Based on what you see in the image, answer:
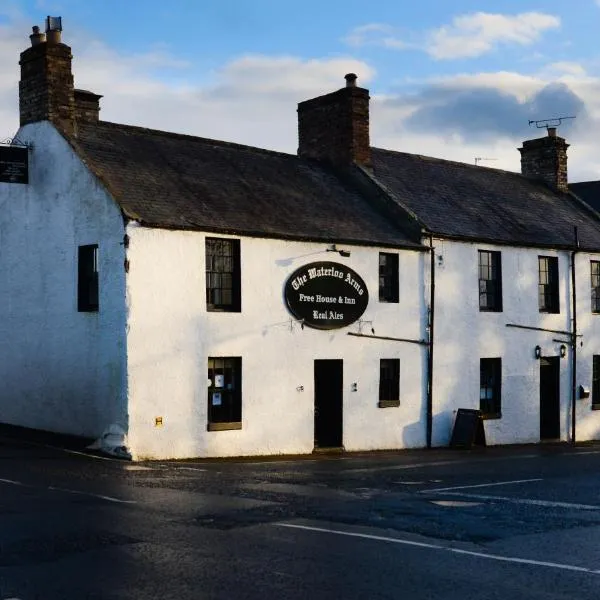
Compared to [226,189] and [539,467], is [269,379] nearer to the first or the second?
[226,189]

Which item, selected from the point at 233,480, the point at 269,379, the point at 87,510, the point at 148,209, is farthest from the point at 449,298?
the point at 87,510

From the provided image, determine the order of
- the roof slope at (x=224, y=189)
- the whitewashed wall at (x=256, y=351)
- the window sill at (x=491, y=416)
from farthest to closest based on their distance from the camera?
1. the window sill at (x=491, y=416)
2. the roof slope at (x=224, y=189)
3. the whitewashed wall at (x=256, y=351)

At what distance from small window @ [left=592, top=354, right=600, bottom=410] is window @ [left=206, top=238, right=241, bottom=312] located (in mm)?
15055

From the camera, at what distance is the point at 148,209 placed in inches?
791

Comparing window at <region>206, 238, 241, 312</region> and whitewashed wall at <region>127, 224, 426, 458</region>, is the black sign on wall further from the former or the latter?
window at <region>206, 238, 241, 312</region>

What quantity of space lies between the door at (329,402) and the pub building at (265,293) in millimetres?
41

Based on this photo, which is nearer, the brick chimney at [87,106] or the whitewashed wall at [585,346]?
the brick chimney at [87,106]

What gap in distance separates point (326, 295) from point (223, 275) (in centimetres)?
298

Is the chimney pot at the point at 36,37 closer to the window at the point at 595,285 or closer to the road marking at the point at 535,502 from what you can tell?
the road marking at the point at 535,502

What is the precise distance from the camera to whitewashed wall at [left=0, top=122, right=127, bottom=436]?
19906mm

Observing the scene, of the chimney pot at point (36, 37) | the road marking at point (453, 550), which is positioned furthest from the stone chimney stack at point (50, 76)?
the road marking at point (453, 550)

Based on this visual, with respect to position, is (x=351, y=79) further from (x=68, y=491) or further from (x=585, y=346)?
(x=68, y=491)

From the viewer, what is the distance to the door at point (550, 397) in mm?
29203

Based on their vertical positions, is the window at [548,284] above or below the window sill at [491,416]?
above
